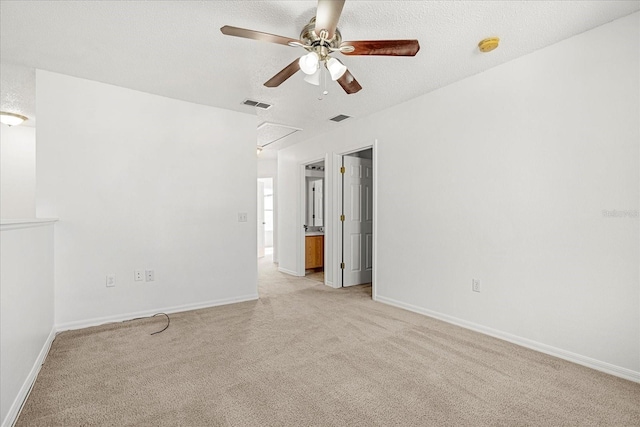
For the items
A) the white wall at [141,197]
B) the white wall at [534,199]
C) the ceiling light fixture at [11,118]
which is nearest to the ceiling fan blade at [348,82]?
the white wall at [534,199]

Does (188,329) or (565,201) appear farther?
(188,329)

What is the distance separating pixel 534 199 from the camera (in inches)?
98.8

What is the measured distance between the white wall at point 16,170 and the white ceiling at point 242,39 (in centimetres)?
156

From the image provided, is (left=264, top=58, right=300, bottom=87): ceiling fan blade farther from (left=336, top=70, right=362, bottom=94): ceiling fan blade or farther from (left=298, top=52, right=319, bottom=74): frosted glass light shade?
(left=336, top=70, right=362, bottom=94): ceiling fan blade

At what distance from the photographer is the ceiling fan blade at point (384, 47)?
1.85 meters

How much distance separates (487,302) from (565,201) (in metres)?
1.07

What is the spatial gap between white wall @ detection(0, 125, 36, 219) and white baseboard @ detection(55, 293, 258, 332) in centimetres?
274

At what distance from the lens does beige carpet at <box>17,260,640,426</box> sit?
1.70 meters

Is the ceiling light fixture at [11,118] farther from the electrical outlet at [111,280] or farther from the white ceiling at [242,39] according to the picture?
the electrical outlet at [111,280]

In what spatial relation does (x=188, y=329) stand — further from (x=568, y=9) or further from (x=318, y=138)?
(x=568, y=9)

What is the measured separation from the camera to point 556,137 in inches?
93.8

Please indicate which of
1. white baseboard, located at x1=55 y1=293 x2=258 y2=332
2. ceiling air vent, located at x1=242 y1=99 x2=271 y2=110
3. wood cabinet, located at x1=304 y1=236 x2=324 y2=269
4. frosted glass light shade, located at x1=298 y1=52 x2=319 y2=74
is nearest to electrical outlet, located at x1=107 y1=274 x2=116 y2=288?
white baseboard, located at x1=55 y1=293 x2=258 y2=332

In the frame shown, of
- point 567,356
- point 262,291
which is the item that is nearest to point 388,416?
point 567,356

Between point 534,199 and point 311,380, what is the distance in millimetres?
2208
